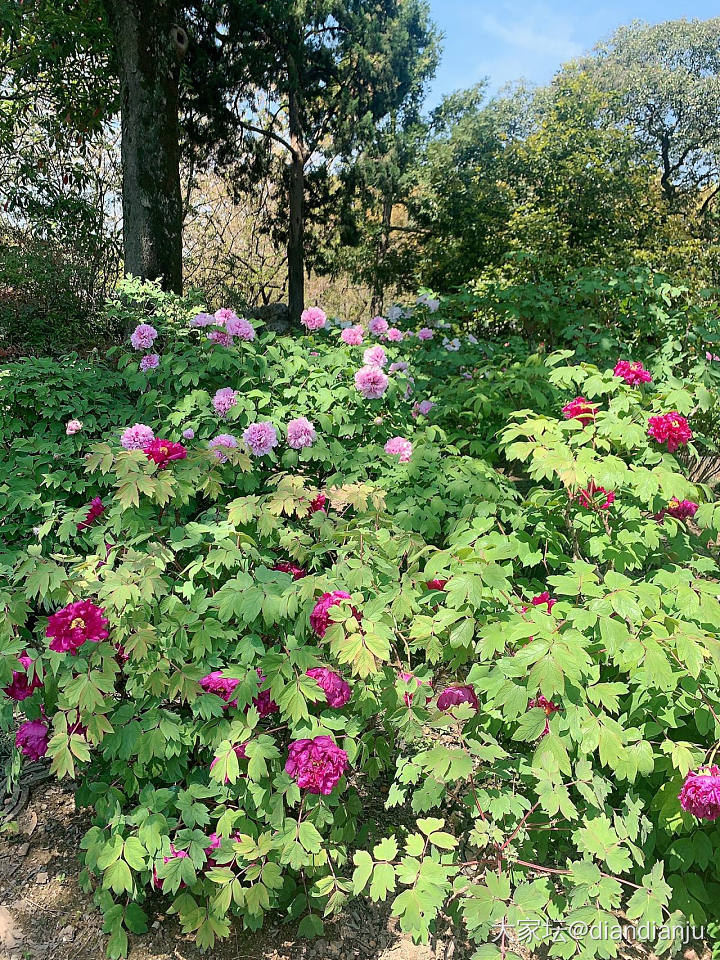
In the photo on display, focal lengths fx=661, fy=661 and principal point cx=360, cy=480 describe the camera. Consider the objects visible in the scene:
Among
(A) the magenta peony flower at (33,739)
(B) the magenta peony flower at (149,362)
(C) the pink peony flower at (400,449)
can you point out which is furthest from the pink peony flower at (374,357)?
(A) the magenta peony flower at (33,739)

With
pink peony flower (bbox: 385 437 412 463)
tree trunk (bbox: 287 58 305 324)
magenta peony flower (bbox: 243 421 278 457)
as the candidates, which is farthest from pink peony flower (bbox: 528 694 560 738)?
tree trunk (bbox: 287 58 305 324)

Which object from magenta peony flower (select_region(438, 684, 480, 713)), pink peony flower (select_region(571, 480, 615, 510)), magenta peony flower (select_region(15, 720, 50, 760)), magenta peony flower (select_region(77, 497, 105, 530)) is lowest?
magenta peony flower (select_region(15, 720, 50, 760))

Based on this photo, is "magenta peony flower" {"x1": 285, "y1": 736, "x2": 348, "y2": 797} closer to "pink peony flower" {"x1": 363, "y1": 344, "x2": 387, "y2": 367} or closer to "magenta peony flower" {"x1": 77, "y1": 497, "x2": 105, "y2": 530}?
"magenta peony flower" {"x1": 77, "y1": 497, "x2": 105, "y2": 530}

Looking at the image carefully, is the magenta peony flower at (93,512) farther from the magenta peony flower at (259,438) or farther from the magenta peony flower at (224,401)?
the magenta peony flower at (224,401)

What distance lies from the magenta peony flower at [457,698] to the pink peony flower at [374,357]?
1614 millimetres

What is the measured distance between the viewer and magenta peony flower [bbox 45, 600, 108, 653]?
5.33 ft

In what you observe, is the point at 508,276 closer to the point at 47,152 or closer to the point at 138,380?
the point at 47,152

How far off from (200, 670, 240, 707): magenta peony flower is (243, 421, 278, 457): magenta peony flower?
0.93 metres

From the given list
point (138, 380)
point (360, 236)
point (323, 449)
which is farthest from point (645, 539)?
point (360, 236)

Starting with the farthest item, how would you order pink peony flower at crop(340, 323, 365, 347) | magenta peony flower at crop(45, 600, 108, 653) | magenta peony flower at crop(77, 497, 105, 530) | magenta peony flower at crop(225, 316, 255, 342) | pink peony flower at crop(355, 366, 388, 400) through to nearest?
pink peony flower at crop(340, 323, 365, 347) → magenta peony flower at crop(225, 316, 255, 342) → pink peony flower at crop(355, 366, 388, 400) → magenta peony flower at crop(77, 497, 105, 530) → magenta peony flower at crop(45, 600, 108, 653)

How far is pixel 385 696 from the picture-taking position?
5.52ft

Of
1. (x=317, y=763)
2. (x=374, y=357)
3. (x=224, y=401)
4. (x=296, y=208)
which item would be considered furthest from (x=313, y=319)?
(x=296, y=208)

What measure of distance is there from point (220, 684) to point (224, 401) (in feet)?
4.35

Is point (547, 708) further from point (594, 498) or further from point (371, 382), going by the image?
point (371, 382)
